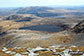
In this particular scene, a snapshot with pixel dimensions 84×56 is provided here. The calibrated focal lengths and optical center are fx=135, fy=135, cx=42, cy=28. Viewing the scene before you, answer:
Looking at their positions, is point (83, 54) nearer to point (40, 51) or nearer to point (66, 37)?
point (40, 51)

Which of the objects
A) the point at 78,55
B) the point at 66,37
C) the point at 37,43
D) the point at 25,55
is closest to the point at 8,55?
the point at 25,55

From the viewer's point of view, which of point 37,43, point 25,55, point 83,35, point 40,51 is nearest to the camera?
point 25,55

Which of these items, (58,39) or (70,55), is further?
(58,39)

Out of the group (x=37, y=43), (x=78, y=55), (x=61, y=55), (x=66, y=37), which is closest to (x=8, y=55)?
(x=61, y=55)

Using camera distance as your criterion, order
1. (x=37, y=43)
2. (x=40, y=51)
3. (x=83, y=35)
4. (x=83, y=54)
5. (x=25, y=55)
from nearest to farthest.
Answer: (x=83, y=54)
(x=25, y=55)
(x=40, y=51)
(x=37, y=43)
(x=83, y=35)

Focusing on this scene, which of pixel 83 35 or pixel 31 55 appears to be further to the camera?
pixel 83 35

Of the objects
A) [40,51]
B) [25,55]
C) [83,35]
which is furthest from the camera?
[83,35]

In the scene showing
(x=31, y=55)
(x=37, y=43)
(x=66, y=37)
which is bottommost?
(x=31, y=55)

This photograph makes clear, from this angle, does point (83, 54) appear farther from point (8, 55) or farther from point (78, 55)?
point (8, 55)

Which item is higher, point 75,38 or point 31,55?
point 75,38
